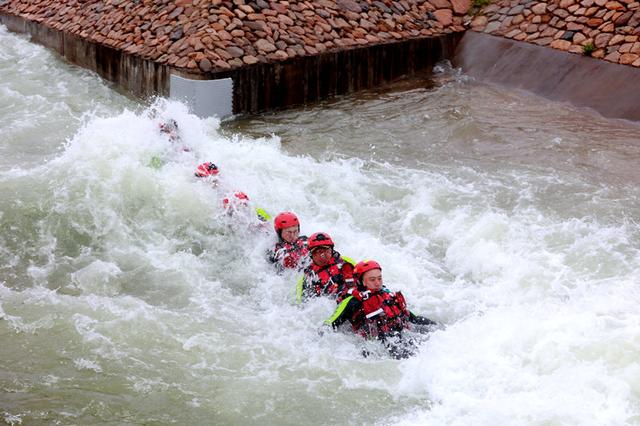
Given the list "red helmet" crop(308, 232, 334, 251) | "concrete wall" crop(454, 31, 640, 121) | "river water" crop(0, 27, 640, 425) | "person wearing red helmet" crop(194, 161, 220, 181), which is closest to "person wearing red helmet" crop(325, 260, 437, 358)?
"river water" crop(0, 27, 640, 425)

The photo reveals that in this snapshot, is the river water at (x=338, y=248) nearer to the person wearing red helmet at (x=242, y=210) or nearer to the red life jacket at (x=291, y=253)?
the person wearing red helmet at (x=242, y=210)

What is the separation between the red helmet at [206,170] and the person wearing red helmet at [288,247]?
1.76 meters

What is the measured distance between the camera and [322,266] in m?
7.72

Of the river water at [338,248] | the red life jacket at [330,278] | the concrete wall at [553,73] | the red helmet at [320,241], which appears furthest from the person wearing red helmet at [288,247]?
the concrete wall at [553,73]

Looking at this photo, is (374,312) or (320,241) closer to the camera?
(374,312)

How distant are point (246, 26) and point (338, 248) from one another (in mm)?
5831

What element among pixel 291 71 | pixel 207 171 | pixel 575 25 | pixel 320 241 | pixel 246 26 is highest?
pixel 575 25

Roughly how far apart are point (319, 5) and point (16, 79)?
218 inches

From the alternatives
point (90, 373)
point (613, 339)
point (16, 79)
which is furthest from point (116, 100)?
point (613, 339)

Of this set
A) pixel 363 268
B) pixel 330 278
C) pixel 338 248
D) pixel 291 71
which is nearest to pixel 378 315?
pixel 363 268

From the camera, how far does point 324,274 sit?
768cm

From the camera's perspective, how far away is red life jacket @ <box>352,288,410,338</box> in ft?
23.1

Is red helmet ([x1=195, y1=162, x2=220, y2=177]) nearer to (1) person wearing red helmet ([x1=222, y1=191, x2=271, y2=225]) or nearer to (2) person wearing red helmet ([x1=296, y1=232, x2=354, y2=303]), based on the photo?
(1) person wearing red helmet ([x1=222, y1=191, x2=271, y2=225])

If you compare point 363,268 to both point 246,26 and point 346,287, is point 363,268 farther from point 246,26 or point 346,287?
point 246,26
